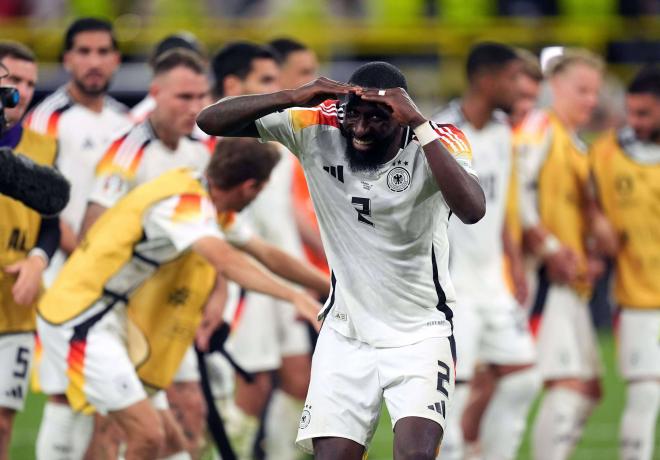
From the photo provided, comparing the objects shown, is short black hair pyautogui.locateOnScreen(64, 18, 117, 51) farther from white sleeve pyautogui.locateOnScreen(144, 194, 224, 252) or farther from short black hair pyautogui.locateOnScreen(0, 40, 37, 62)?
white sleeve pyautogui.locateOnScreen(144, 194, 224, 252)

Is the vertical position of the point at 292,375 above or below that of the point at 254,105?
below

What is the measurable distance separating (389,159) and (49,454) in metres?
3.22

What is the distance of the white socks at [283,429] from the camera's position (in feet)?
32.6

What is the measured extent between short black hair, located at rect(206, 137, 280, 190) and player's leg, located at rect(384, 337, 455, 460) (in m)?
1.42

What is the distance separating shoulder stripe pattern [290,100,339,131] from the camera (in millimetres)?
6457

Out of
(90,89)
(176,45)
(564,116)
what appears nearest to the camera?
(90,89)

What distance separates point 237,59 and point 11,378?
9.78 ft

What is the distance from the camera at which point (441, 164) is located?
597 centimetres

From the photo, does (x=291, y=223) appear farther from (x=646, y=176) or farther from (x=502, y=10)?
(x=502, y=10)

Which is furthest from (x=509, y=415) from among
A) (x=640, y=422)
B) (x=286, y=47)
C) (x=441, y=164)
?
(x=441, y=164)

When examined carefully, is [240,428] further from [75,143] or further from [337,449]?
[337,449]

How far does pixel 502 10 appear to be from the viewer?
20.4 metres

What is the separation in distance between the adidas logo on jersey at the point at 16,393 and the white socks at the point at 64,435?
60cm

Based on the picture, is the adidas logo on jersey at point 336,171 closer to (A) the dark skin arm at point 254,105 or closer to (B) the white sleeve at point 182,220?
(A) the dark skin arm at point 254,105
